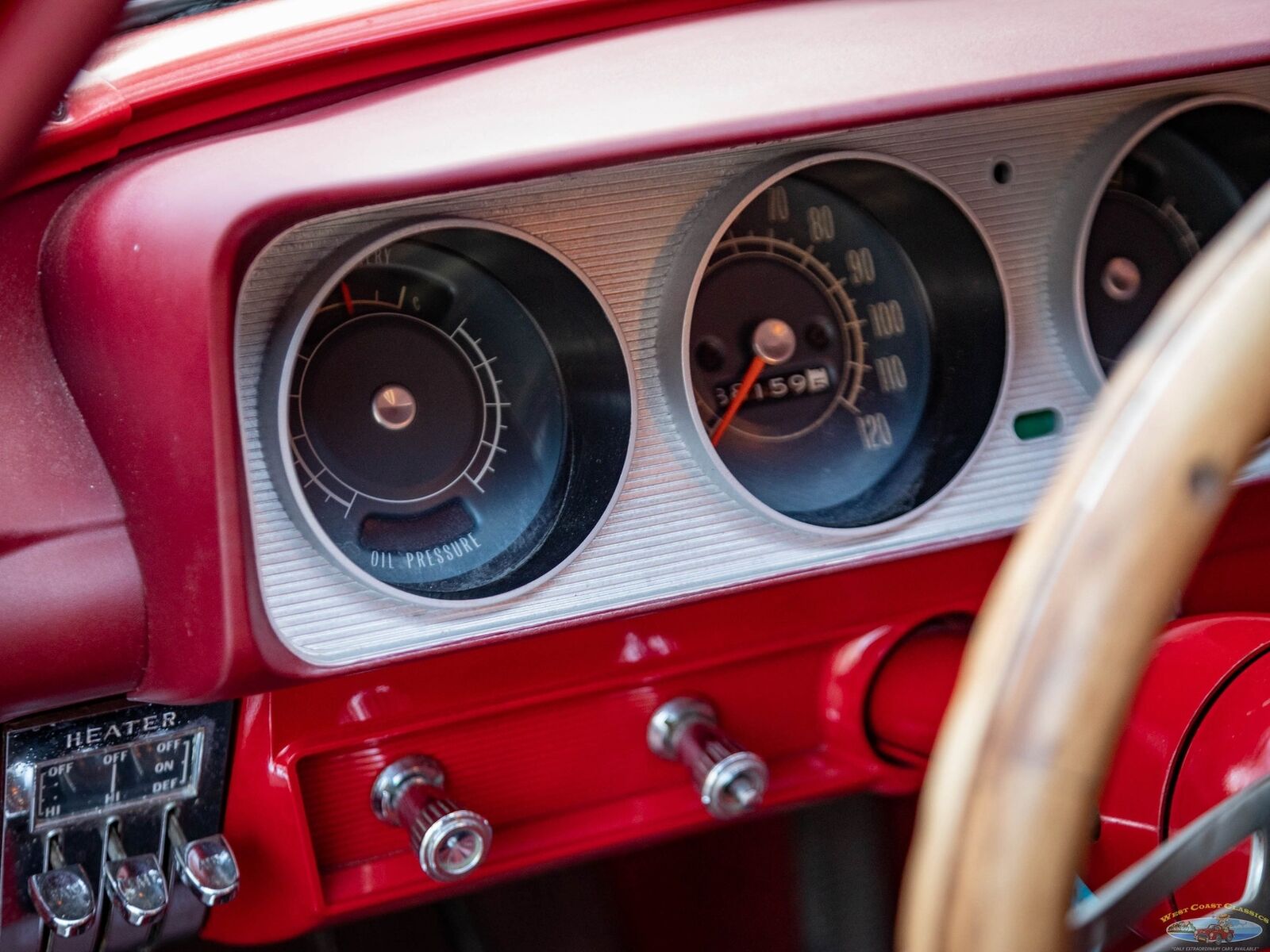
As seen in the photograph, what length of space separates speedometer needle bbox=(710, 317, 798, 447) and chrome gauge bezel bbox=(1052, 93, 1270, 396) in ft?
0.97

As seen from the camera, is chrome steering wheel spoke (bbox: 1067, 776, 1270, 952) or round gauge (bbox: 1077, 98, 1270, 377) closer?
chrome steering wheel spoke (bbox: 1067, 776, 1270, 952)

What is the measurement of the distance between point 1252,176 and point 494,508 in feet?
3.32

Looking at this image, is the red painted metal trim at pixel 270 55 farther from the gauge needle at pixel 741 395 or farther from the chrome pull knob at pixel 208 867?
the chrome pull knob at pixel 208 867

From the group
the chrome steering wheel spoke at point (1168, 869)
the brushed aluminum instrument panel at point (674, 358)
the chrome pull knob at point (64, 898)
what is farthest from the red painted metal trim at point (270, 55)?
the chrome steering wheel spoke at point (1168, 869)

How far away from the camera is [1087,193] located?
151 centimetres

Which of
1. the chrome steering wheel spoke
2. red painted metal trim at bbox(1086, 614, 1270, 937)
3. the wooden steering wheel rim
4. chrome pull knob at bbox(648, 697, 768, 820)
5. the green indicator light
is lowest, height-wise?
chrome pull knob at bbox(648, 697, 768, 820)

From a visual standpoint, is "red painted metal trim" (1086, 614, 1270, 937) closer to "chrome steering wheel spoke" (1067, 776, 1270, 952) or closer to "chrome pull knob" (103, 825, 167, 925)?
"chrome steering wheel spoke" (1067, 776, 1270, 952)

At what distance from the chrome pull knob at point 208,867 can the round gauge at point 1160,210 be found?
3.59ft

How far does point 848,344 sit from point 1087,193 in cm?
30

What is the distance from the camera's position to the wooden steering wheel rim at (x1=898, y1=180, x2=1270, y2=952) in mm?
545

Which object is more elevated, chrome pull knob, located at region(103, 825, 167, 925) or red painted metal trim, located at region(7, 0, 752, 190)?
red painted metal trim, located at region(7, 0, 752, 190)

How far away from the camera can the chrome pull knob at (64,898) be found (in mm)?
1252

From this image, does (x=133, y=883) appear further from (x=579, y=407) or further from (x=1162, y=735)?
(x=1162, y=735)

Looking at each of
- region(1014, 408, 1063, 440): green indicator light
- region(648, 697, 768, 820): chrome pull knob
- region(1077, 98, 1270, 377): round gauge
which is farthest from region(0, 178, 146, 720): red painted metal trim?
region(1077, 98, 1270, 377): round gauge
